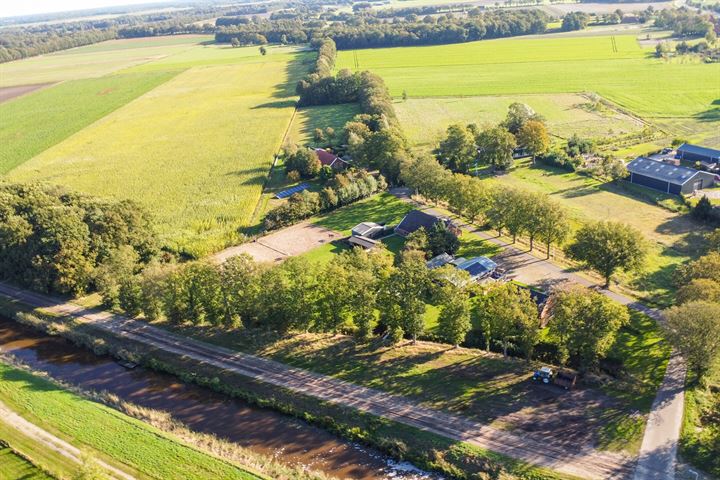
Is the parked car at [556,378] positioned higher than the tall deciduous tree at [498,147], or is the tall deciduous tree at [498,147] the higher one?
the tall deciduous tree at [498,147]

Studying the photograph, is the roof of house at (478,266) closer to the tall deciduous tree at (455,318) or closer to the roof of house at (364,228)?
the tall deciduous tree at (455,318)

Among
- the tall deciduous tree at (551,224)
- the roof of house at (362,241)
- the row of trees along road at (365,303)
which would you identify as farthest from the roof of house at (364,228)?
the tall deciduous tree at (551,224)

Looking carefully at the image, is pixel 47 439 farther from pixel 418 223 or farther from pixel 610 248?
pixel 610 248

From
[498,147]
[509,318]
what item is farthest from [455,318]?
[498,147]

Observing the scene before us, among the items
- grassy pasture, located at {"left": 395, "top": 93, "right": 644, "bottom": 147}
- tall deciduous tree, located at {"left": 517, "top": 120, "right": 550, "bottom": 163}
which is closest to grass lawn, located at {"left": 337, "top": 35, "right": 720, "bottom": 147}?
grassy pasture, located at {"left": 395, "top": 93, "right": 644, "bottom": 147}

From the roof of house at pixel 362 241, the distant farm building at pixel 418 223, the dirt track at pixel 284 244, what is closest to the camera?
the roof of house at pixel 362 241

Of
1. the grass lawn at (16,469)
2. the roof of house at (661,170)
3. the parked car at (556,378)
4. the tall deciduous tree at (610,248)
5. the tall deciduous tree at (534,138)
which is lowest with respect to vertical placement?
the grass lawn at (16,469)
